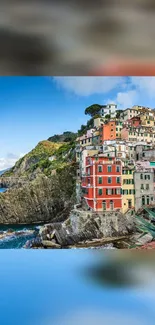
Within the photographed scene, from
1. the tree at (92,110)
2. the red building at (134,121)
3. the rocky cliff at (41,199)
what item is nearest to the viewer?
the tree at (92,110)

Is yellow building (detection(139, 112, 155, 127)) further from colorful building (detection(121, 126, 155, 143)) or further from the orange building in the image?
the orange building

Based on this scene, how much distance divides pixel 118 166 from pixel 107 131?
0.51 meters

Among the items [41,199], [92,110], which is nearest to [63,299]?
[41,199]

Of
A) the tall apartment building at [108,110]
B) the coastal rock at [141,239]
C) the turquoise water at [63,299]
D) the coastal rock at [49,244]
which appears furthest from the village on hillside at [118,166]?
the turquoise water at [63,299]

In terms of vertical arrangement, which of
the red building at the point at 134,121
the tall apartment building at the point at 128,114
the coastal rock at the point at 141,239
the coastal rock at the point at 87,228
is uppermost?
the tall apartment building at the point at 128,114

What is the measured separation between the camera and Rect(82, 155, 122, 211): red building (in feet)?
16.3

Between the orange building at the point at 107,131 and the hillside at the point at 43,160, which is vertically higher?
the orange building at the point at 107,131

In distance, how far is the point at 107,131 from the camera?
5004mm

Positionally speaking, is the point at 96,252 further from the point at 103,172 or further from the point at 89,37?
the point at 89,37

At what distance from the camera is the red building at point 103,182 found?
4.96 meters

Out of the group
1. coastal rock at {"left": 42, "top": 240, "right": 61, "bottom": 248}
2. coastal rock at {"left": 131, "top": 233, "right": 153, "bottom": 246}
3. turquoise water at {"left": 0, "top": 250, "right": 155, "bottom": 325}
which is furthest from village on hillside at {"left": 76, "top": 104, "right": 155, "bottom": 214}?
turquoise water at {"left": 0, "top": 250, "right": 155, "bottom": 325}

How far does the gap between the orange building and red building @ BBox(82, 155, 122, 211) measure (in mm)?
268

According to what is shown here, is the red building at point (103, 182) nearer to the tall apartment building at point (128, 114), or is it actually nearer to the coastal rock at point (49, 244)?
the tall apartment building at point (128, 114)

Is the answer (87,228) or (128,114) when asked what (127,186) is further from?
(128,114)
